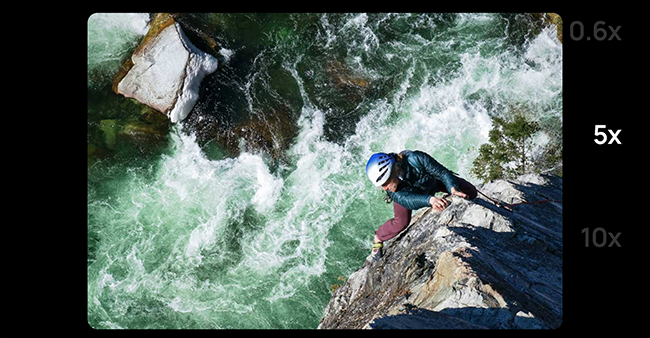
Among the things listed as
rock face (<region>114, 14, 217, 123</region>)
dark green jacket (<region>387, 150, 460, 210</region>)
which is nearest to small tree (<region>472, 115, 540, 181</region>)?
dark green jacket (<region>387, 150, 460, 210</region>)

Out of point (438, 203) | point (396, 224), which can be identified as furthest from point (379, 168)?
point (396, 224)

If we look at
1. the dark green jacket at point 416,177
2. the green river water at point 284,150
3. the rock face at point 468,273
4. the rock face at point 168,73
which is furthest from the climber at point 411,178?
the rock face at point 168,73

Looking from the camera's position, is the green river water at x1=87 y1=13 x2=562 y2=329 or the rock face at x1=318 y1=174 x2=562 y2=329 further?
the green river water at x1=87 y1=13 x2=562 y2=329

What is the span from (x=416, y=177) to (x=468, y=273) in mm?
1999

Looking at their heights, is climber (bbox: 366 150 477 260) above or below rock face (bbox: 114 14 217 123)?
above

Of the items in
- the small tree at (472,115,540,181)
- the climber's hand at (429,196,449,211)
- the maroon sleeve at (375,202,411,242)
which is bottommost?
the maroon sleeve at (375,202,411,242)

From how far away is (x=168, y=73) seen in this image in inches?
768

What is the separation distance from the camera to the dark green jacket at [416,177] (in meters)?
8.66

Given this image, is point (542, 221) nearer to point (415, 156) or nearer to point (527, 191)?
point (527, 191)

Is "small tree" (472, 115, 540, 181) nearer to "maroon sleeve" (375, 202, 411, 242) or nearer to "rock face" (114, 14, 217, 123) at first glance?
"maroon sleeve" (375, 202, 411, 242)

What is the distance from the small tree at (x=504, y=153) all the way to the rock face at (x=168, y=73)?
10.5m

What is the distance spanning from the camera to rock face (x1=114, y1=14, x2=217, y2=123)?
64.0ft

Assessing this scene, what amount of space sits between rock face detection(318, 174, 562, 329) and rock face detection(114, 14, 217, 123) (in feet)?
37.8

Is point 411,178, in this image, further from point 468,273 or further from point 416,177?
point 468,273
